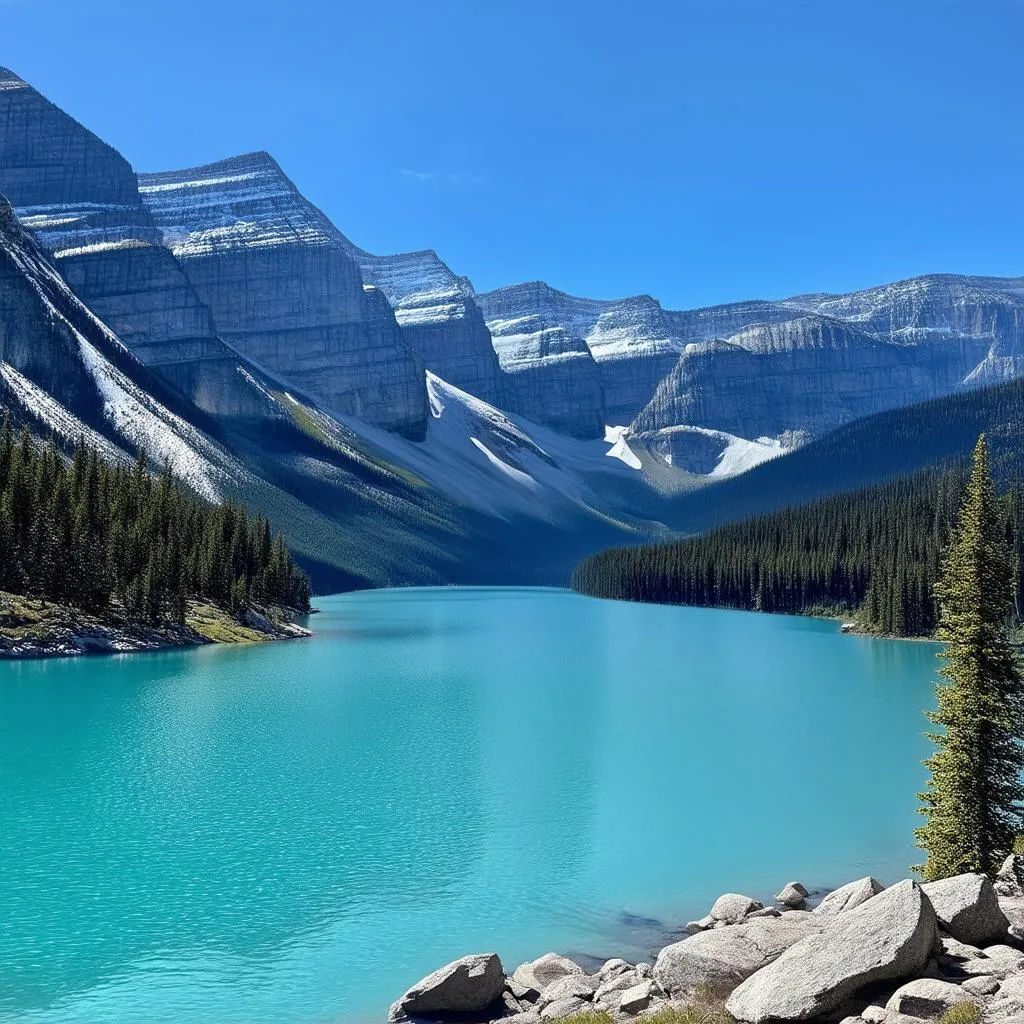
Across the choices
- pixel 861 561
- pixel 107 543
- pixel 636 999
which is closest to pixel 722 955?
pixel 636 999

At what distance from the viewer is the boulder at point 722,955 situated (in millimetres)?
21188

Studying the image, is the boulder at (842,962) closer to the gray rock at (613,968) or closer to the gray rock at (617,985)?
the gray rock at (617,985)

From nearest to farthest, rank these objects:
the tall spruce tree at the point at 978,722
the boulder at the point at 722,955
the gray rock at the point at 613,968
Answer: the boulder at the point at 722,955 → the gray rock at the point at 613,968 → the tall spruce tree at the point at 978,722

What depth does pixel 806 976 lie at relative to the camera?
18.8 m

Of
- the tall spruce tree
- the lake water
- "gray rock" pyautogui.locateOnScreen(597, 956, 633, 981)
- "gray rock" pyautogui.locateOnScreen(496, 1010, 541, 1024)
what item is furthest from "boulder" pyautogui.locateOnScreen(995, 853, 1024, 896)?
"gray rock" pyautogui.locateOnScreen(496, 1010, 541, 1024)

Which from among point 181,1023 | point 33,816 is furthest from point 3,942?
point 33,816

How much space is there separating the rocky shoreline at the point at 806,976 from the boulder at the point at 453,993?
0.02 m

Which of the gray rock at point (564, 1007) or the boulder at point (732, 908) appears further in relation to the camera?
the boulder at point (732, 908)

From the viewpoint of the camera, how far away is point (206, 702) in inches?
2665

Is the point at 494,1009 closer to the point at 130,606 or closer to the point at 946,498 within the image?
the point at 130,606

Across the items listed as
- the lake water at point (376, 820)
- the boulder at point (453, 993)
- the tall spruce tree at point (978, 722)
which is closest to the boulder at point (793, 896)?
the lake water at point (376, 820)

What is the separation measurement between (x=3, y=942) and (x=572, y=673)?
68.7m

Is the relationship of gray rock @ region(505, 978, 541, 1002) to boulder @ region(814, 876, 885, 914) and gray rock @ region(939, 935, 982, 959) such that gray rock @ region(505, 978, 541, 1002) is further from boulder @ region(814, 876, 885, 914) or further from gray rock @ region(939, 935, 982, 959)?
gray rock @ region(939, 935, 982, 959)

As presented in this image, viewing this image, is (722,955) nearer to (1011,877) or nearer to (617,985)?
(617,985)
